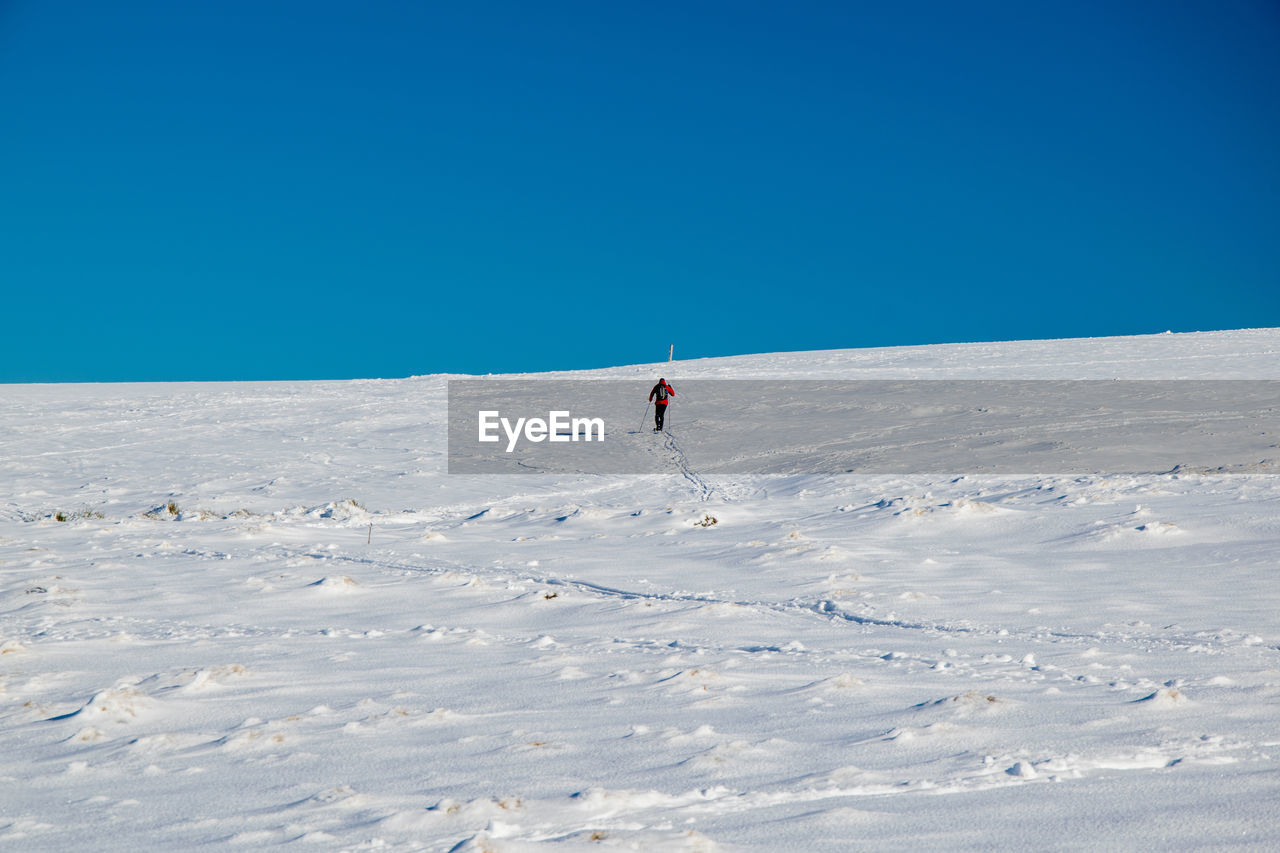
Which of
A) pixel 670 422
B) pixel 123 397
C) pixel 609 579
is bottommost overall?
pixel 609 579

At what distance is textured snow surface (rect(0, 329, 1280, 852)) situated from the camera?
4.09 metres

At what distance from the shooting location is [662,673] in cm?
620

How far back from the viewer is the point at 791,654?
261 inches

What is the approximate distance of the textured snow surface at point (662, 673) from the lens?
409 centimetres

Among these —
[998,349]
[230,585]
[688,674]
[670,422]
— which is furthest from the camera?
[998,349]

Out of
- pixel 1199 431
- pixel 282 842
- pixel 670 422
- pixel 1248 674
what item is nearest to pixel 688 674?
pixel 282 842

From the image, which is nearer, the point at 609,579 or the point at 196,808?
the point at 196,808

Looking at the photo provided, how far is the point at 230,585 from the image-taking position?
9.08 metres

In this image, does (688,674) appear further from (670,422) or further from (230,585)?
(670,422)

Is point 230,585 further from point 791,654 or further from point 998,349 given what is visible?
point 998,349

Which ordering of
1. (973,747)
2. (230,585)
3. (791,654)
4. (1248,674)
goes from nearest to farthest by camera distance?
(973,747)
(1248,674)
(791,654)
(230,585)

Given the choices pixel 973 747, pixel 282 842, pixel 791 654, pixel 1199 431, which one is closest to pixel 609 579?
pixel 791 654

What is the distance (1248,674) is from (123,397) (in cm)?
3497

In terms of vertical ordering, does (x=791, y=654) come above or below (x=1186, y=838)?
above
